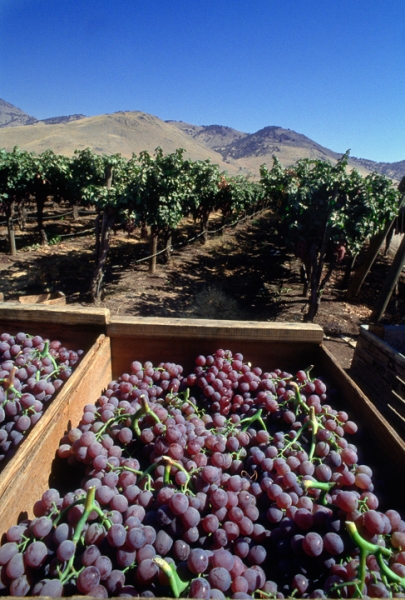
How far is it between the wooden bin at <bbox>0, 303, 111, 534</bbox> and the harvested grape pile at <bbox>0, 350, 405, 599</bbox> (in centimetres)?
6

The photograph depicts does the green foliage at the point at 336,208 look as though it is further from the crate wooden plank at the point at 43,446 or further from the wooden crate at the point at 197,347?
the crate wooden plank at the point at 43,446

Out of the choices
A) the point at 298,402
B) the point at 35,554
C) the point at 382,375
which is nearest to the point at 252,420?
the point at 298,402

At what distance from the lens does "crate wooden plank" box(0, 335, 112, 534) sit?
0.98m

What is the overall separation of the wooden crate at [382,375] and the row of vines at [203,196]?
10.9ft

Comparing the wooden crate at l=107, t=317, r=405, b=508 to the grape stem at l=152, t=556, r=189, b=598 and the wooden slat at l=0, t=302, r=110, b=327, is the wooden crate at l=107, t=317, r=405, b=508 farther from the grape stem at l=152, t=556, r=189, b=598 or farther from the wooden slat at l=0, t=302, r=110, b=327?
the grape stem at l=152, t=556, r=189, b=598

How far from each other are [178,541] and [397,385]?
2.18 m

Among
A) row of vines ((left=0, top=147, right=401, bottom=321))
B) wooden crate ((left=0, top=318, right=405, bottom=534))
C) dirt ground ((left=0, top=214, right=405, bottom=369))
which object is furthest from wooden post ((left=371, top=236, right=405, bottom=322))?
wooden crate ((left=0, top=318, right=405, bottom=534))

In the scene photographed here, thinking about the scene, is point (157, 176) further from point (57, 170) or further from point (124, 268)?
point (57, 170)

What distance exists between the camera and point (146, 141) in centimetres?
9138

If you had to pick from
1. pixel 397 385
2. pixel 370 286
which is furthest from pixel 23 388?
pixel 370 286

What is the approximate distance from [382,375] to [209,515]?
2.23 meters

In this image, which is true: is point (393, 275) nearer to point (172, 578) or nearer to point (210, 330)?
point (210, 330)

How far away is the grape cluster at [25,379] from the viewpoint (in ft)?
4.26

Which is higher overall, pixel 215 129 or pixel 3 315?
pixel 215 129
